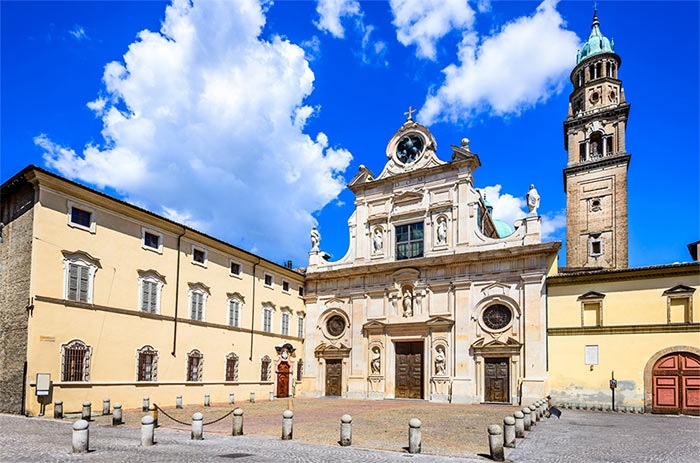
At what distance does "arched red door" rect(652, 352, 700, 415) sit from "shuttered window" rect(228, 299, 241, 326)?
2207 cm

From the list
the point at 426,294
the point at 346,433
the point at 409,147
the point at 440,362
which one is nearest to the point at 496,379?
the point at 440,362

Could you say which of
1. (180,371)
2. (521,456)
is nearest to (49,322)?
(180,371)

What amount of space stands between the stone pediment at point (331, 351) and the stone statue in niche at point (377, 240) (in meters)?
6.89

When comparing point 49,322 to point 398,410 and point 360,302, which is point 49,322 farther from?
point 360,302

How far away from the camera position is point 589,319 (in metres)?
27.1

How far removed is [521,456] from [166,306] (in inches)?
731

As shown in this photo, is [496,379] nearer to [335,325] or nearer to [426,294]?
[426,294]

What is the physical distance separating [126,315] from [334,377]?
1577 centimetres

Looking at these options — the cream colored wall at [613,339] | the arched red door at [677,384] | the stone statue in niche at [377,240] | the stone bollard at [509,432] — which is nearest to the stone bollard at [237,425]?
the stone bollard at [509,432]

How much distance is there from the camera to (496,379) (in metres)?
29.1

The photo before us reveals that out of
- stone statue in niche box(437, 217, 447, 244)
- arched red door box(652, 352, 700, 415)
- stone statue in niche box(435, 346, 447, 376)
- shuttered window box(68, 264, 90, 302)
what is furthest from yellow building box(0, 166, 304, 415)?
arched red door box(652, 352, 700, 415)

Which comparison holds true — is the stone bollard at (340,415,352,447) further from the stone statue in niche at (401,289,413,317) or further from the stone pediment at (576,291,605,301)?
the stone statue in niche at (401,289,413,317)

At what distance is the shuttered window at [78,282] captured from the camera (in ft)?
67.8

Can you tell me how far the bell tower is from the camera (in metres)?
42.3
